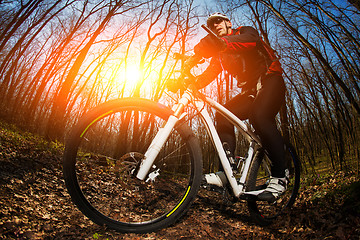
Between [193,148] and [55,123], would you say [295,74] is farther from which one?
[55,123]

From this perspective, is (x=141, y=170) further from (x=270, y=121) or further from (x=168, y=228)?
(x=270, y=121)

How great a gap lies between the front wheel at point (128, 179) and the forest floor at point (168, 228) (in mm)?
171

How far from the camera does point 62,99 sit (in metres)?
9.80

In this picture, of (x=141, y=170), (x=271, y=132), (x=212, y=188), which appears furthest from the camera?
(x=271, y=132)

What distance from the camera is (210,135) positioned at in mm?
1942

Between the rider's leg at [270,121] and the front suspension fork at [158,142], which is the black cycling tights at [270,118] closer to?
the rider's leg at [270,121]

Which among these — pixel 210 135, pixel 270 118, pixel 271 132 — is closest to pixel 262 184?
pixel 271 132

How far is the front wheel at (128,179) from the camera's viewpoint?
4.93 feet

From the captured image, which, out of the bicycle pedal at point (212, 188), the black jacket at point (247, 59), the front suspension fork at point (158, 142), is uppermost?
the black jacket at point (247, 59)

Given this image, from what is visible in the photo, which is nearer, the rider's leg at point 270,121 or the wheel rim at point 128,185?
the wheel rim at point 128,185

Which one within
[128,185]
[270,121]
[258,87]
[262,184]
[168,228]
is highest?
[258,87]

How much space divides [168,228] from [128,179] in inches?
35.4

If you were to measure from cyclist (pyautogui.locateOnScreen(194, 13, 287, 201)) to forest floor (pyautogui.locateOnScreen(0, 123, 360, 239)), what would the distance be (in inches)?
18.1

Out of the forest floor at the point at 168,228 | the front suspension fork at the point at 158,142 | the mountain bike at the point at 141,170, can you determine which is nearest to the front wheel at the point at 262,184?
the forest floor at the point at 168,228
